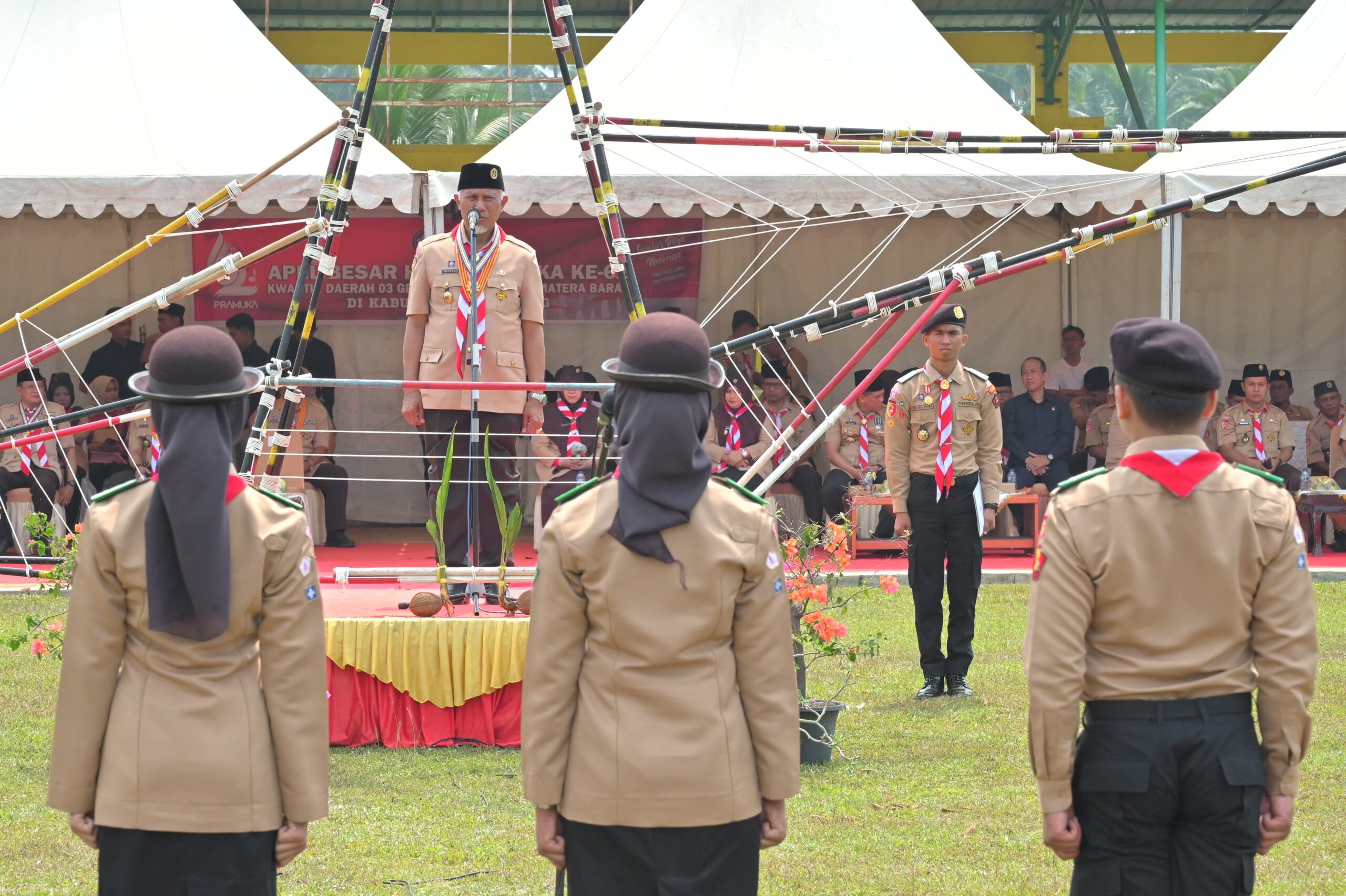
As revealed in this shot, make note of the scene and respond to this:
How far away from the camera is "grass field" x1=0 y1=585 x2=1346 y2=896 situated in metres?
4.38

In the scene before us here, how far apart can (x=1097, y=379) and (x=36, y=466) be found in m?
8.37

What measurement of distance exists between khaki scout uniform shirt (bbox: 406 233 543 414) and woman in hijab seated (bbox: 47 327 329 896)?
13.0 ft

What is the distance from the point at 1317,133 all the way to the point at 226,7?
338 inches

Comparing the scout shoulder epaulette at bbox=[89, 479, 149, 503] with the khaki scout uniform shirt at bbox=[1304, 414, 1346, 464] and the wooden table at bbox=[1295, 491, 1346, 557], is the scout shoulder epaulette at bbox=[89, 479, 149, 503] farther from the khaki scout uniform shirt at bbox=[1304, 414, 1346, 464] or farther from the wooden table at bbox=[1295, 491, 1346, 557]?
the khaki scout uniform shirt at bbox=[1304, 414, 1346, 464]

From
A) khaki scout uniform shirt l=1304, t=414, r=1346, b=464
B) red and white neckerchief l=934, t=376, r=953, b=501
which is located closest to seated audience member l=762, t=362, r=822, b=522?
khaki scout uniform shirt l=1304, t=414, r=1346, b=464

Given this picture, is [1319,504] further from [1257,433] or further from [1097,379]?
[1097,379]

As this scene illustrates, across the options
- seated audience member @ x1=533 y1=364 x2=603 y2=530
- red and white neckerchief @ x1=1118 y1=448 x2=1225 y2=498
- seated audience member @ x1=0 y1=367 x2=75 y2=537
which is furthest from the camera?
seated audience member @ x1=0 y1=367 x2=75 y2=537

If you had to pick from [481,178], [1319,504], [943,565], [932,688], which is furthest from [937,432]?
[1319,504]

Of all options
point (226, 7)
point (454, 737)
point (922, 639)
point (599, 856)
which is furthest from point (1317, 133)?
point (226, 7)

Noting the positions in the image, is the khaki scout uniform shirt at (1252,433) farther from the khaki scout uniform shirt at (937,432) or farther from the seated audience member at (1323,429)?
the khaki scout uniform shirt at (937,432)

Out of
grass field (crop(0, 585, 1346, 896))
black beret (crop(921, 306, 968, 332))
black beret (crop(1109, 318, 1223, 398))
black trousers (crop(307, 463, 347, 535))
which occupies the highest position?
black beret (crop(921, 306, 968, 332))

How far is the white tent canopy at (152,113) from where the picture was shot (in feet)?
33.0

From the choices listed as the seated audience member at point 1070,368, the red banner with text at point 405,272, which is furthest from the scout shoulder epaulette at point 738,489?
the seated audience member at point 1070,368

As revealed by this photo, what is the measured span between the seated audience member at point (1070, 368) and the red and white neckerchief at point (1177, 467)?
10.5m
